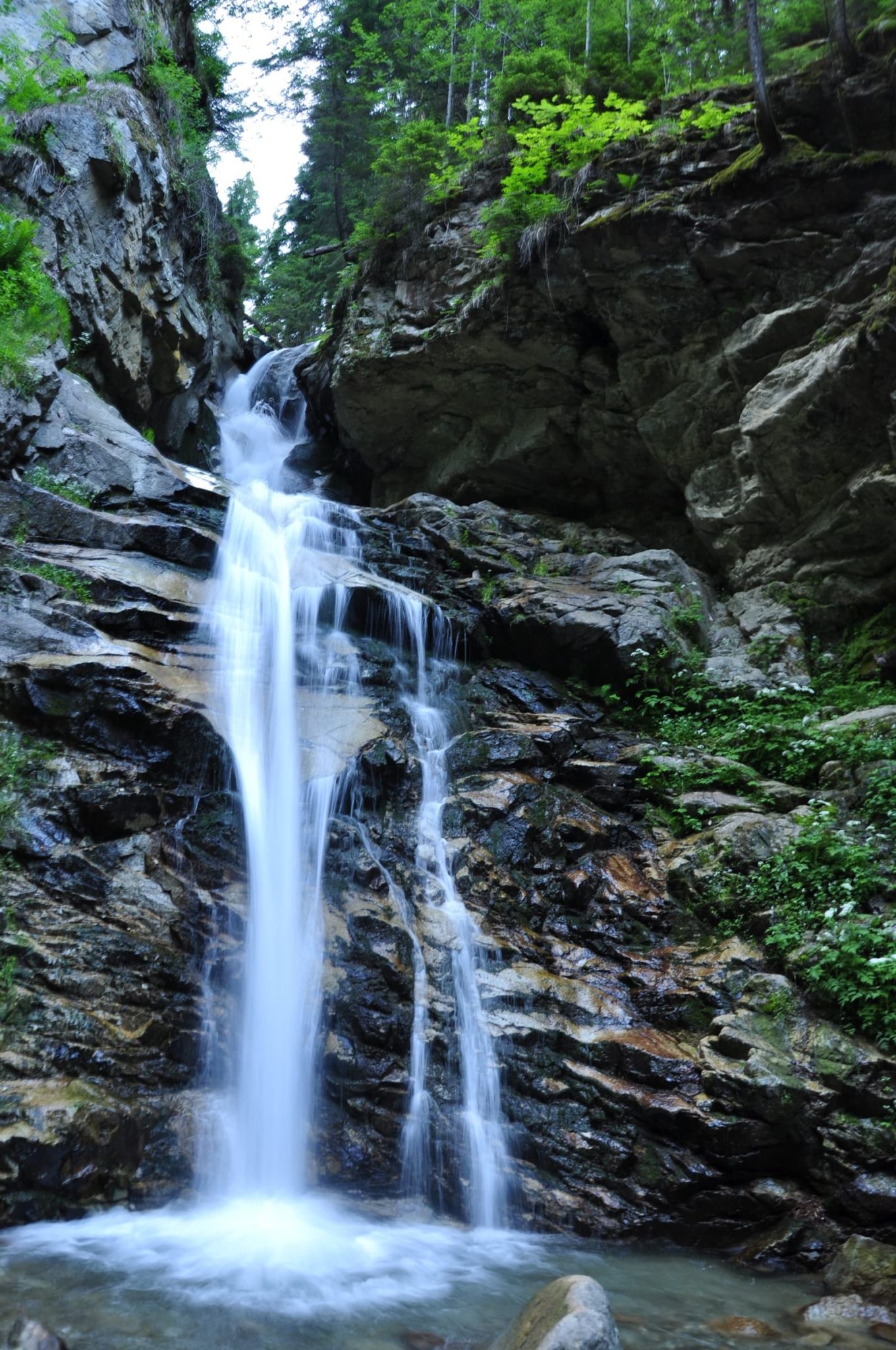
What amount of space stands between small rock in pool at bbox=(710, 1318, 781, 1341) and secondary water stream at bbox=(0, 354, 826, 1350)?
0.19ft

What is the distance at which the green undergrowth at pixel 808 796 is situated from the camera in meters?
6.46

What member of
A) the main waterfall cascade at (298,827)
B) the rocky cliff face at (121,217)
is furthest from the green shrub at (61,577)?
the rocky cliff face at (121,217)

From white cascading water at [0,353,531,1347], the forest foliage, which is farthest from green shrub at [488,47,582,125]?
white cascading water at [0,353,531,1347]

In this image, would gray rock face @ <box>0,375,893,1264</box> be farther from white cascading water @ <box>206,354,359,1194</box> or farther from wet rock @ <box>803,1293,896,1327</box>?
wet rock @ <box>803,1293,896,1327</box>

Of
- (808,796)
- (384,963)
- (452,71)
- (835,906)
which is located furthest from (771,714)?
(452,71)

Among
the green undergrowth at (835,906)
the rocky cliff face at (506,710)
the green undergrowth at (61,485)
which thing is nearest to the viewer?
the rocky cliff face at (506,710)

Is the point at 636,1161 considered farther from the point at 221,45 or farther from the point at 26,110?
the point at 221,45

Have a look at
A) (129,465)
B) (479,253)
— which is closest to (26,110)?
(129,465)

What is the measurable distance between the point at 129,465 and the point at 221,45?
1608cm

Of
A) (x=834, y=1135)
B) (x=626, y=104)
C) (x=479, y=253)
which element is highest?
(x=626, y=104)

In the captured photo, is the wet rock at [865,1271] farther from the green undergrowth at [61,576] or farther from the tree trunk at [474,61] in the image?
the tree trunk at [474,61]

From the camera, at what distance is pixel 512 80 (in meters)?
15.0

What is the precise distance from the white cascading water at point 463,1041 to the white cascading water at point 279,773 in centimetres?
85

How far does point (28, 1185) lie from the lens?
16.5ft
